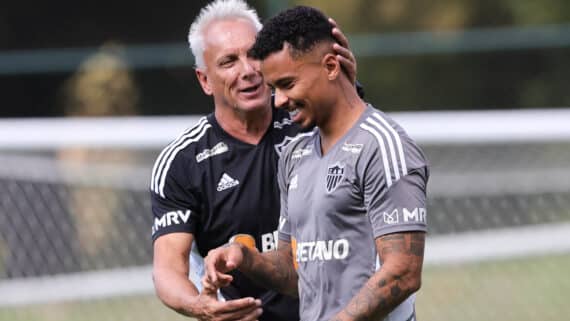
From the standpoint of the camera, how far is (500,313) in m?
7.65

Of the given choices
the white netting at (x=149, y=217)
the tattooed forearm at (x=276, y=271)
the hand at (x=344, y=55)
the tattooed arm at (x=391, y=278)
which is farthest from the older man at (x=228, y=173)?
the white netting at (x=149, y=217)

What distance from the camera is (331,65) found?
4.12m

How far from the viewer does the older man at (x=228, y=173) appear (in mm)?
4953

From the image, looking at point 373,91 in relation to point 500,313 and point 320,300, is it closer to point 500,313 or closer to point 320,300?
point 500,313

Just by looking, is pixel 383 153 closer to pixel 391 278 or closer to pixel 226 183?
pixel 391 278

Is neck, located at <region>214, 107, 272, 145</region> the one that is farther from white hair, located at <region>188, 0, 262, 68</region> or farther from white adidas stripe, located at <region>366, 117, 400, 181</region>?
white adidas stripe, located at <region>366, 117, 400, 181</region>

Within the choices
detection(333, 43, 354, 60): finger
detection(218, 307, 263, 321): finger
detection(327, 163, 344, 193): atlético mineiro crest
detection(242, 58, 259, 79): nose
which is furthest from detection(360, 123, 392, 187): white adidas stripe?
detection(242, 58, 259, 79): nose

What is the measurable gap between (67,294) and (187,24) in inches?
170

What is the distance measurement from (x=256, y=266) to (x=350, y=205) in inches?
21.5

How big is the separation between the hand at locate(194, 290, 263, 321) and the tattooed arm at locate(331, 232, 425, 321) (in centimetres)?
44

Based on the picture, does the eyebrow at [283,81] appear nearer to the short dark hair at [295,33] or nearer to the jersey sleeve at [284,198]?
the short dark hair at [295,33]

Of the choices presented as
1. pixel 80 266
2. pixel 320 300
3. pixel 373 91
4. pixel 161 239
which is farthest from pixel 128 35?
pixel 320 300

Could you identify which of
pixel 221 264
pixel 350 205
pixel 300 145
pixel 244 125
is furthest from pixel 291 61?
pixel 244 125

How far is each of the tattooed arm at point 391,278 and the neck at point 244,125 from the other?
1.28m
